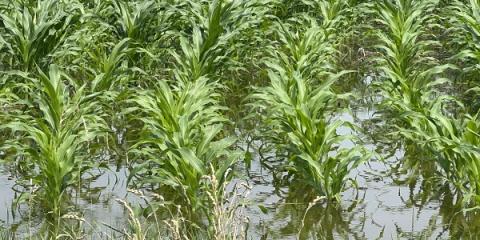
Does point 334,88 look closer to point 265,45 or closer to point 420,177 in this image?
point 265,45

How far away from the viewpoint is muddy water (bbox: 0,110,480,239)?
15.0 feet

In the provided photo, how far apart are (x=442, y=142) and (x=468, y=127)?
0.17m

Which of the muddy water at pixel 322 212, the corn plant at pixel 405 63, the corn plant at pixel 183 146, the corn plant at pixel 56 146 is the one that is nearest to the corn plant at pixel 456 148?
the muddy water at pixel 322 212

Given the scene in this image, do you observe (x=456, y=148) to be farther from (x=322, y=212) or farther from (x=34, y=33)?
(x=34, y=33)

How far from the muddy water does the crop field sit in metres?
0.01

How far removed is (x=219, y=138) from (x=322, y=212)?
5.26ft

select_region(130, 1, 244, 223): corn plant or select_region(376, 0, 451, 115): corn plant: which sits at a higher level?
select_region(376, 0, 451, 115): corn plant

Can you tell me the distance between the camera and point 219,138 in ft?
20.6

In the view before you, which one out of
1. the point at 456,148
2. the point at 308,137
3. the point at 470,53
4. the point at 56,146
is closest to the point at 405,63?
the point at 470,53

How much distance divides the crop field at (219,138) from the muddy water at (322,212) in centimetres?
1

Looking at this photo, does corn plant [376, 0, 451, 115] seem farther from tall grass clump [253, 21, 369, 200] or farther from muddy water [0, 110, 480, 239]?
muddy water [0, 110, 480, 239]

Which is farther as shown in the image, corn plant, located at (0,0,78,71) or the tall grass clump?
corn plant, located at (0,0,78,71)

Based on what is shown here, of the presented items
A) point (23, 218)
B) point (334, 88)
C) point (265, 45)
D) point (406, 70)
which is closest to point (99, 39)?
point (265, 45)

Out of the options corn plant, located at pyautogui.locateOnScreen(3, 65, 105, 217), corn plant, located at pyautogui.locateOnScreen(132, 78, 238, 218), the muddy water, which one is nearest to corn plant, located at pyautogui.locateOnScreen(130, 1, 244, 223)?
corn plant, located at pyautogui.locateOnScreen(132, 78, 238, 218)
